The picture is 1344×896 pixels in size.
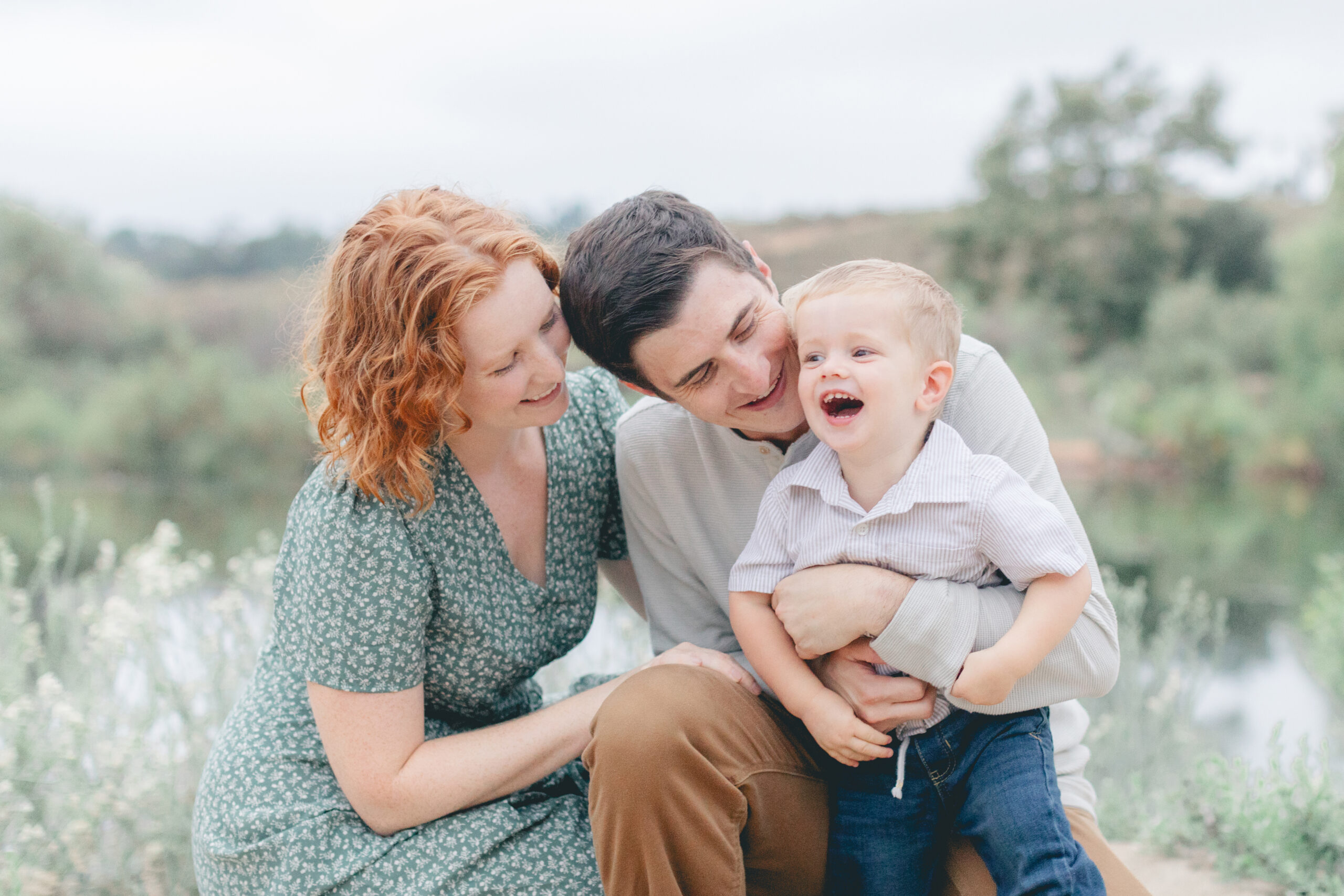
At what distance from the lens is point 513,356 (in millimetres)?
1613

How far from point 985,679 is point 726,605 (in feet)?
1.98

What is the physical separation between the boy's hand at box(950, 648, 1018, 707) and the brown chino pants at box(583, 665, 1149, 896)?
329 millimetres

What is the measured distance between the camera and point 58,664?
287 cm

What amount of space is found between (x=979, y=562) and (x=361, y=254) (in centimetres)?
109

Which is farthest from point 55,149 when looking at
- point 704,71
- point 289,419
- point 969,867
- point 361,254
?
point 969,867

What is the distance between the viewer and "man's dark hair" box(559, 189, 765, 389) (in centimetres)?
→ 158

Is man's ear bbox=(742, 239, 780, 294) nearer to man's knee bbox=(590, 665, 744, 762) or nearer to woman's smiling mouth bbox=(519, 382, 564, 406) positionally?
woman's smiling mouth bbox=(519, 382, 564, 406)

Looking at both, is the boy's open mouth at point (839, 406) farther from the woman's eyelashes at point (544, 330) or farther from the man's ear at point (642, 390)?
the woman's eyelashes at point (544, 330)

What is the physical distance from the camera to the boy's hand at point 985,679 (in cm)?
138

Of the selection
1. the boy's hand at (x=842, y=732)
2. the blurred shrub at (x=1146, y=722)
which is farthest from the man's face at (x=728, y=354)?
the blurred shrub at (x=1146, y=722)

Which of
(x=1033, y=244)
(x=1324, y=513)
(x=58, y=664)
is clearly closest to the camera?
(x=58, y=664)

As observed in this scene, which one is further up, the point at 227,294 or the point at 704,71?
the point at 704,71

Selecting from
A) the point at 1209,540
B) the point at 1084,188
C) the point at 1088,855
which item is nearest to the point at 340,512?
the point at 1088,855

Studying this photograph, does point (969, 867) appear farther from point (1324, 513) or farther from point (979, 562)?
point (1324, 513)
